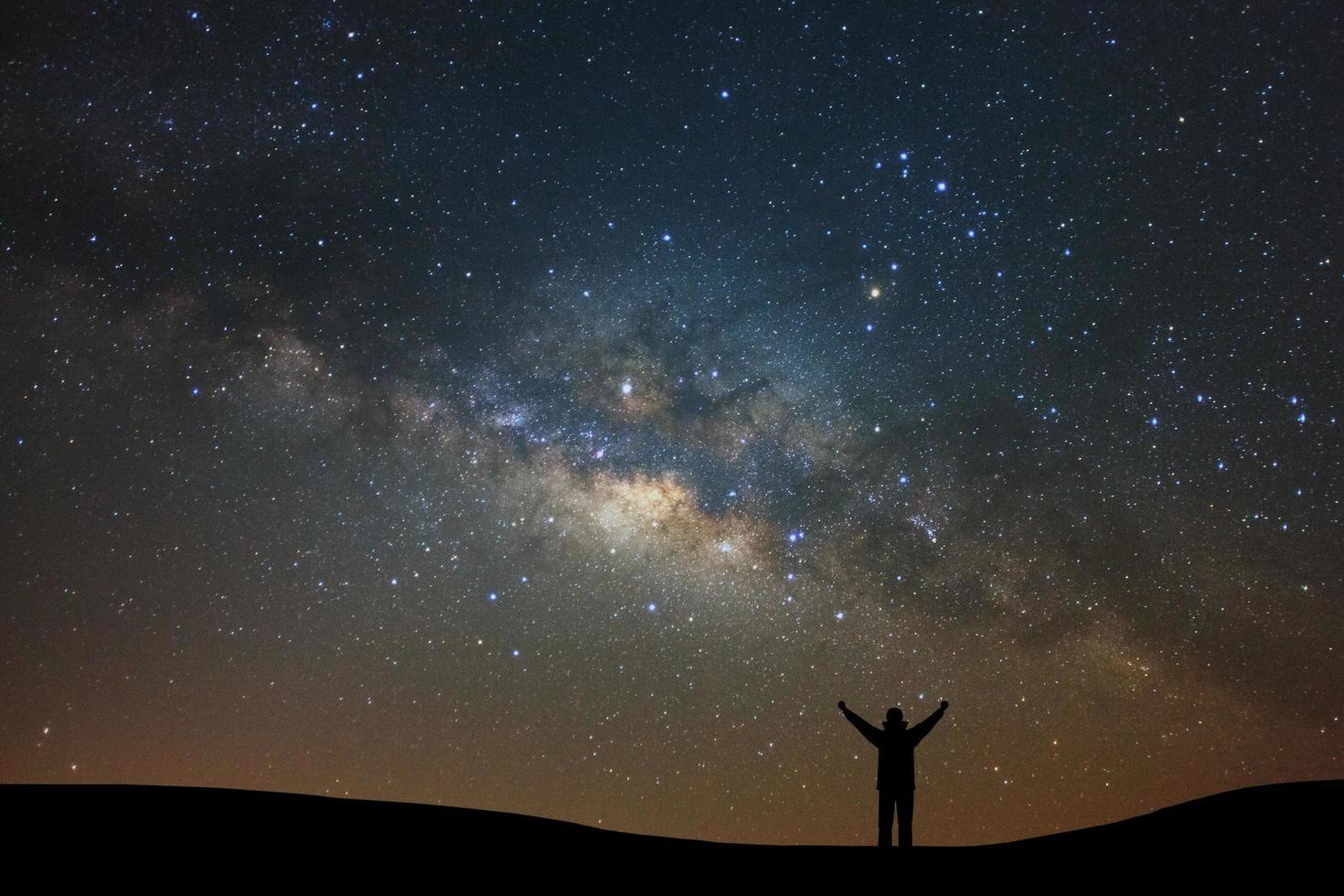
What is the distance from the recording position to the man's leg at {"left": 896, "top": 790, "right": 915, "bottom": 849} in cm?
740

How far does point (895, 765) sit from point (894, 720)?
40cm

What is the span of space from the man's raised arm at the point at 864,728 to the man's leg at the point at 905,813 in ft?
1.59

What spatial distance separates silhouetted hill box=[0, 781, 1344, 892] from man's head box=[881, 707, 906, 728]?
3.78 ft

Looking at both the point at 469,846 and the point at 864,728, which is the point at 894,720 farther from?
the point at 469,846

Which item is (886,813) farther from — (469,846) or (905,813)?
(469,846)

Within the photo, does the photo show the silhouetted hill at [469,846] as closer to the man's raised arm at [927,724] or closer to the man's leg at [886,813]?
the man's leg at [886,813]

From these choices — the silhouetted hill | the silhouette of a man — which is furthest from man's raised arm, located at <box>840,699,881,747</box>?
the silhouetted hill

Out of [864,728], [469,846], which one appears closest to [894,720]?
[864,728]

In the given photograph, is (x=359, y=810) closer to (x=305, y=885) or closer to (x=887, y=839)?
(x=305, y=885)

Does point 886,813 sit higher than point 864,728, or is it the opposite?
point 864,728

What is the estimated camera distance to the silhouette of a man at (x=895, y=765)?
7453mm

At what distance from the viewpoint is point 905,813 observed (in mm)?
7441

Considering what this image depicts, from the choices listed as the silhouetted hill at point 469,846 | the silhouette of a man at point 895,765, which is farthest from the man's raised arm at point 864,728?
the silhouetted hill at point 469,846

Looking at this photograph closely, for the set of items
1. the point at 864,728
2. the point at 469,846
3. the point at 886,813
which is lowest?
the point at 469,846
